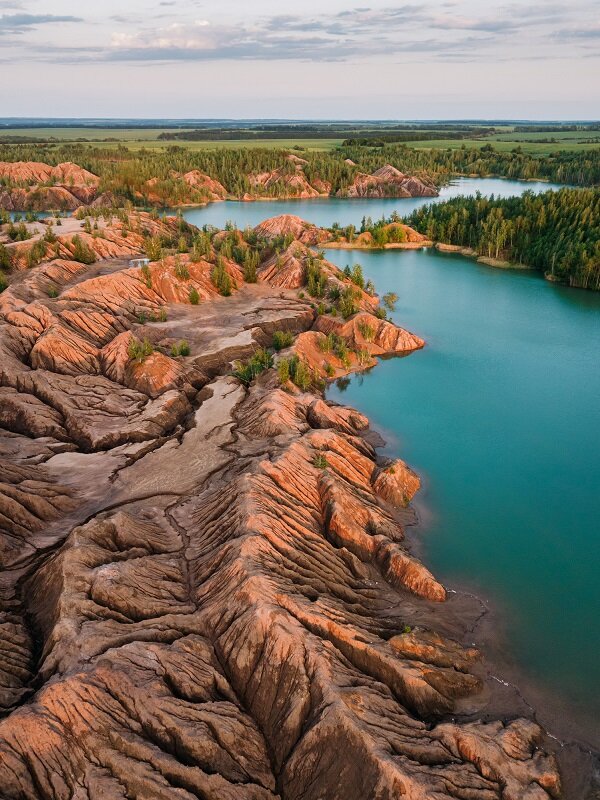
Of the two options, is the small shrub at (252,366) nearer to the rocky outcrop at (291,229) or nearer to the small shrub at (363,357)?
the small shrub at (363,357)

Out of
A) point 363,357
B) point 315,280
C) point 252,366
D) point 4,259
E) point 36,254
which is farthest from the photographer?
point 315,280

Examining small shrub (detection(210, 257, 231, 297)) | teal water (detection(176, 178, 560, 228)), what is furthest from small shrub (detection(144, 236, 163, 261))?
teal water (detection(176, 178, 560, 228))

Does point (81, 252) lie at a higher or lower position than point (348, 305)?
higher

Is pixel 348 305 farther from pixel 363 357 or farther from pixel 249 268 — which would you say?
pixel 249 268

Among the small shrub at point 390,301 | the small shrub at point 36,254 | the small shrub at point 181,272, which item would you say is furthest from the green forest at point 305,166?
the small shrub at point 390,301

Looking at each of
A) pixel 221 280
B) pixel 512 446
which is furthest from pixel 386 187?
pixel 512 446

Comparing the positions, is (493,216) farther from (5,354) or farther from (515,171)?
(515,171)

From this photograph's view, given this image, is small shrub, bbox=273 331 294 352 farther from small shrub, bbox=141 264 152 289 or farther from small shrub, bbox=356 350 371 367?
small shrub, bbox=141 264 152 289
